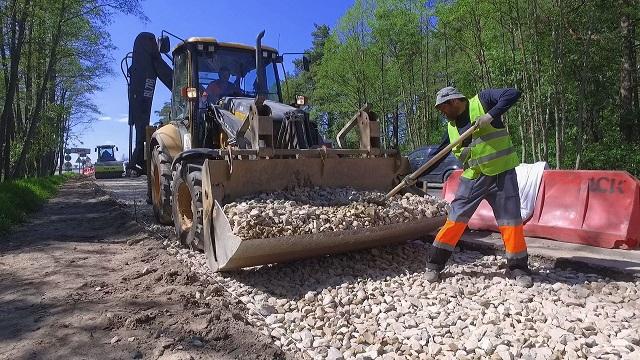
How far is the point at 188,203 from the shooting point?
5.73m

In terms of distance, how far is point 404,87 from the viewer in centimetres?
2542

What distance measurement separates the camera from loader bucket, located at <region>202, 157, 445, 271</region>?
394 centimetres

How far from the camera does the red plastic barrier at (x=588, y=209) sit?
505cm

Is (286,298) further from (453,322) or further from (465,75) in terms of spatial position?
(465,75)

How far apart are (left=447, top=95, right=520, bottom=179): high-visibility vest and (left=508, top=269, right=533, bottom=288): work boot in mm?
833

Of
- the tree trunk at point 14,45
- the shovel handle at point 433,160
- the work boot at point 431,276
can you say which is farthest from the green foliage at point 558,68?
the tree trunk at point 14,45

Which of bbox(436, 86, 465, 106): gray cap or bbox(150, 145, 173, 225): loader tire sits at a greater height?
bbox(436, 86, 465, 106): gray cap

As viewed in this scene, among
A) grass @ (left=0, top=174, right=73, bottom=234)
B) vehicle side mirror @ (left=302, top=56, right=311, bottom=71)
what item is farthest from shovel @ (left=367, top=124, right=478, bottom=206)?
grass @ (left=0, top=174, right=73, bottom=234)

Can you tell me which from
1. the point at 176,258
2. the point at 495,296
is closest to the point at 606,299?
the point at 495,296

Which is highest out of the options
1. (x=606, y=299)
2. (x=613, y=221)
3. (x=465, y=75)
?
(x=465, y=75)

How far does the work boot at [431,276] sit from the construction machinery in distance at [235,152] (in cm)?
56

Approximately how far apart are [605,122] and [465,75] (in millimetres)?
5005

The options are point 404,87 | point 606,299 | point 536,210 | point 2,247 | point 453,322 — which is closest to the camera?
point 453,322

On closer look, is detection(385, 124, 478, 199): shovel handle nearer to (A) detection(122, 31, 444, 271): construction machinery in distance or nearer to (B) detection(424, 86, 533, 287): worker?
(B) detection(424, 86, 533, 287): worker
